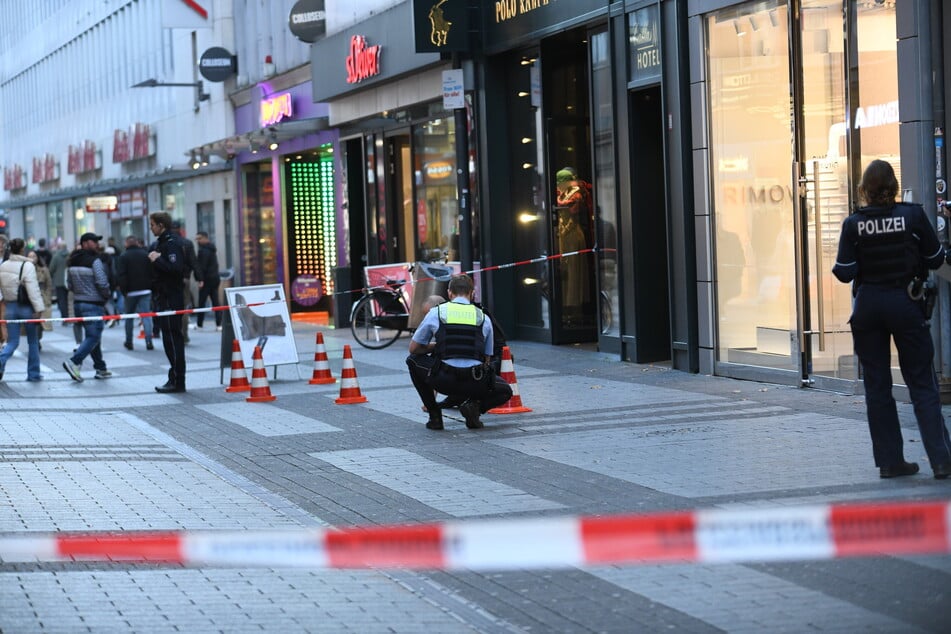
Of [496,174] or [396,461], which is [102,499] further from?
[496,174]

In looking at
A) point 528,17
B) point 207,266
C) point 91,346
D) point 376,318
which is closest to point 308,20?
point 207,266

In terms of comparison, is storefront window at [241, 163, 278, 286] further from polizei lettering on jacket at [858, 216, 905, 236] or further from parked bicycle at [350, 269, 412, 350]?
polizei lettering on jacket at [858, 216, 905, 236]

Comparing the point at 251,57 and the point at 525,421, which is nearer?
the point at 525,421

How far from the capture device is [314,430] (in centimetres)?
1237

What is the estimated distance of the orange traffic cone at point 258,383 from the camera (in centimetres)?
1484

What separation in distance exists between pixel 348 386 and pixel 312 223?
1702 centimetres

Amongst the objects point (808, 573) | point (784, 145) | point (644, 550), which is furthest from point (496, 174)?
point (644, 550)

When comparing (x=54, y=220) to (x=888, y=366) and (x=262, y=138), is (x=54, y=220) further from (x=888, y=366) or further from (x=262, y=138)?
(x=888, y=366)

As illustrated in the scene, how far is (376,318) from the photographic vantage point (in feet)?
67.7

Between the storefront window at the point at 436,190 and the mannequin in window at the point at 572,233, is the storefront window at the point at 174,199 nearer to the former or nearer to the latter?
the storefront window at the point at 436,190

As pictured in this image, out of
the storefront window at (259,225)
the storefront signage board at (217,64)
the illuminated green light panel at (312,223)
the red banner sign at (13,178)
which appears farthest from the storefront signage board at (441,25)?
the red banner sign at (13,178)

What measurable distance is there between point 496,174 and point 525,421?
838 cm

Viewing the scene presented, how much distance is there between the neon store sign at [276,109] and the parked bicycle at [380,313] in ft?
29.0

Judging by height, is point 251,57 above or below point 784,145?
above
